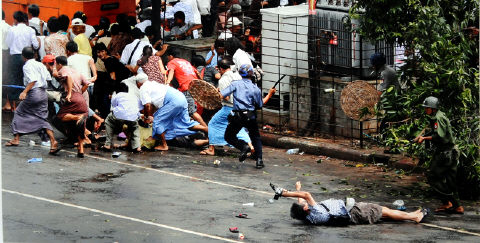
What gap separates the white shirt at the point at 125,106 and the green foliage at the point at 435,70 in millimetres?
3598

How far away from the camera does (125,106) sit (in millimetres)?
13055

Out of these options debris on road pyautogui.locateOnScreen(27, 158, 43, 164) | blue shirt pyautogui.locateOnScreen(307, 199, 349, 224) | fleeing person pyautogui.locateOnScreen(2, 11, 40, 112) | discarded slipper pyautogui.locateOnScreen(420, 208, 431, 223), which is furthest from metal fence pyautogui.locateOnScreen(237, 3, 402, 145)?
debris on road pyautogui.locateOnScreen(27, 158, 43, 164)

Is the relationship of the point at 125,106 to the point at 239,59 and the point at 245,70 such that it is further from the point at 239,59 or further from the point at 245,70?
the point at 239,59

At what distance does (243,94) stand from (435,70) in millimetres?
2946

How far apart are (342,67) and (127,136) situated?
3857 mm

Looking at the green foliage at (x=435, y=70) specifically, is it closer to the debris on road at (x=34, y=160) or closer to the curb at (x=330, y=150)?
the curb at (x=330, y=150)

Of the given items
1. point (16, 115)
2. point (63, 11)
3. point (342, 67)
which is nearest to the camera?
point (16, 115)

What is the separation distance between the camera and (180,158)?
1332cm

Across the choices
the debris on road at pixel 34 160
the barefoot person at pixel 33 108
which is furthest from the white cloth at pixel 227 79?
the debris on road at pixel 34 160

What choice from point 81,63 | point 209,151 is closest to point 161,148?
point 209,151

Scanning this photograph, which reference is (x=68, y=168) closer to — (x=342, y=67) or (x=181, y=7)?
(x=342, y=67)

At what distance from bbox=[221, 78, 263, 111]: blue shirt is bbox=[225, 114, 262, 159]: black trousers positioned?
14cm

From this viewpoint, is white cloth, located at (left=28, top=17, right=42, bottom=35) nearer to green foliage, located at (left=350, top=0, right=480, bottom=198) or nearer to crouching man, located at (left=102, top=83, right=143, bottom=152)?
crouching man, located at (left=102, top=83, right=143, bottom=152)

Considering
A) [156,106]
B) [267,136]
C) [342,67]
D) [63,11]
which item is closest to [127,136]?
[156,106]
